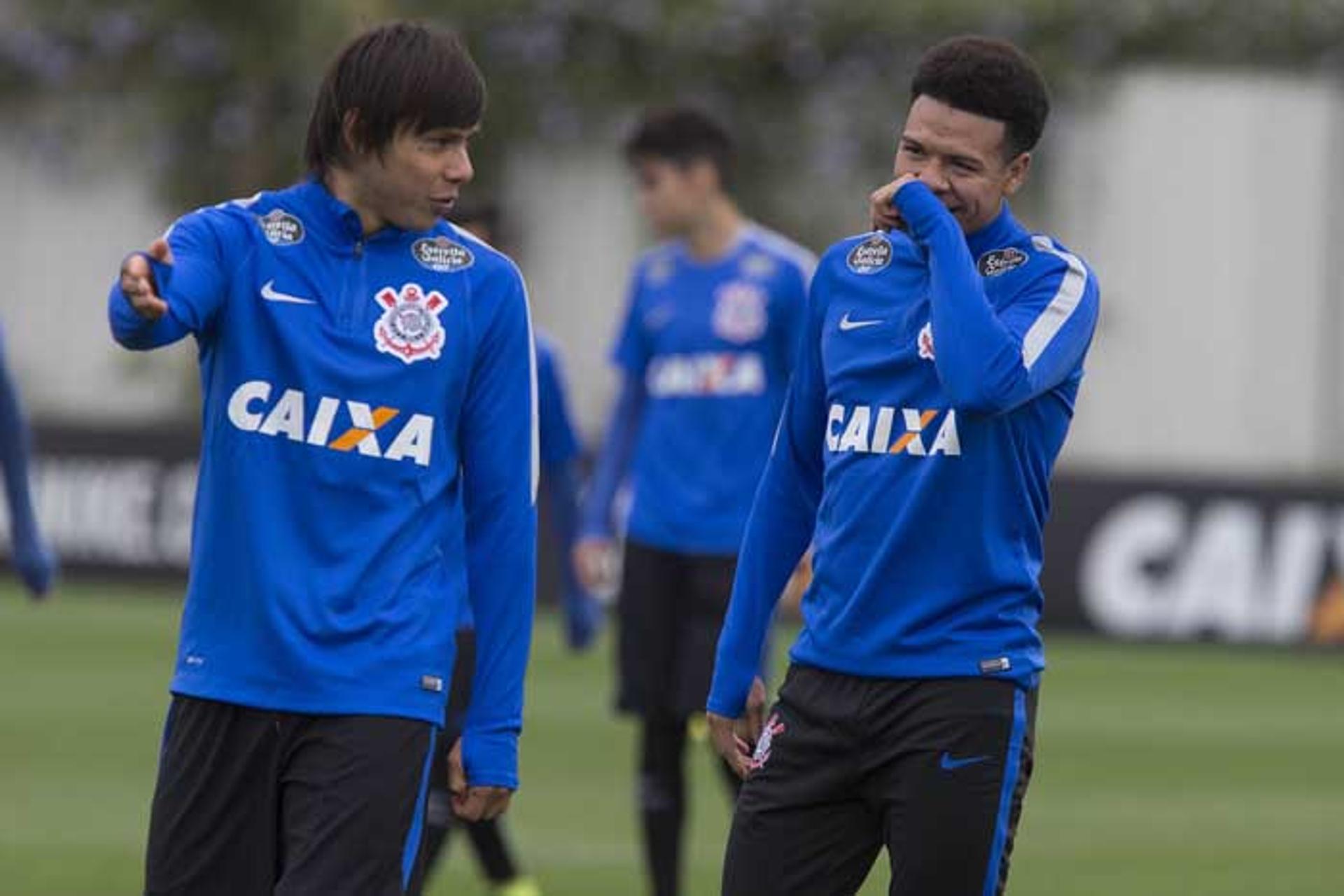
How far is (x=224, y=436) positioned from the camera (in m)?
5.37

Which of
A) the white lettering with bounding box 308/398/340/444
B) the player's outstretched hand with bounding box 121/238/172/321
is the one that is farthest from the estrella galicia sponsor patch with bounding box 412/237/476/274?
the player's outstretched hand with bounding box 121/238/172/321

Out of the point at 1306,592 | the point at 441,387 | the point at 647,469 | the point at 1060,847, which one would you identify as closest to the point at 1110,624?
the point at 1306,592

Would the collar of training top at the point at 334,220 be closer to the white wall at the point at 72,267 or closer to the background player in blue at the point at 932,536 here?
the background player in blue at the point at 932,536

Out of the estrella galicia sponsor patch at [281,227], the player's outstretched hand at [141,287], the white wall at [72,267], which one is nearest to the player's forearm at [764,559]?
the estrella galicia sponsor patch at [281,227]

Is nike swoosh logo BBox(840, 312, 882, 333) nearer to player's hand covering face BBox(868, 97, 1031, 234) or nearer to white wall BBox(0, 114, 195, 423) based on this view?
player's hand covering face BBox(868, 97, 1031, 234)

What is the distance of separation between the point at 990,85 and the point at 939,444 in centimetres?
68

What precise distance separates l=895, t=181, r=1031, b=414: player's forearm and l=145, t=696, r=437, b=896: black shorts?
3.93 feet

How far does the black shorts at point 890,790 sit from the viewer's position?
548cm

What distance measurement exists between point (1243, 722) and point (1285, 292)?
10.5 m

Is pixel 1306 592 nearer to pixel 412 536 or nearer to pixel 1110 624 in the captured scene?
pixel 1110 624

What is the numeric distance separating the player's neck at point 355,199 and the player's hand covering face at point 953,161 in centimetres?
92

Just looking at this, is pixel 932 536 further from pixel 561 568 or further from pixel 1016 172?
pixel 561 568

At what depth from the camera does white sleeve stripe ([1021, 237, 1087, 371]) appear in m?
5.50

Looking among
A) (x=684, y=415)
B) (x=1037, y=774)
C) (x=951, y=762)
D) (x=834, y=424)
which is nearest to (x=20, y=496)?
(x=684, y=415)
